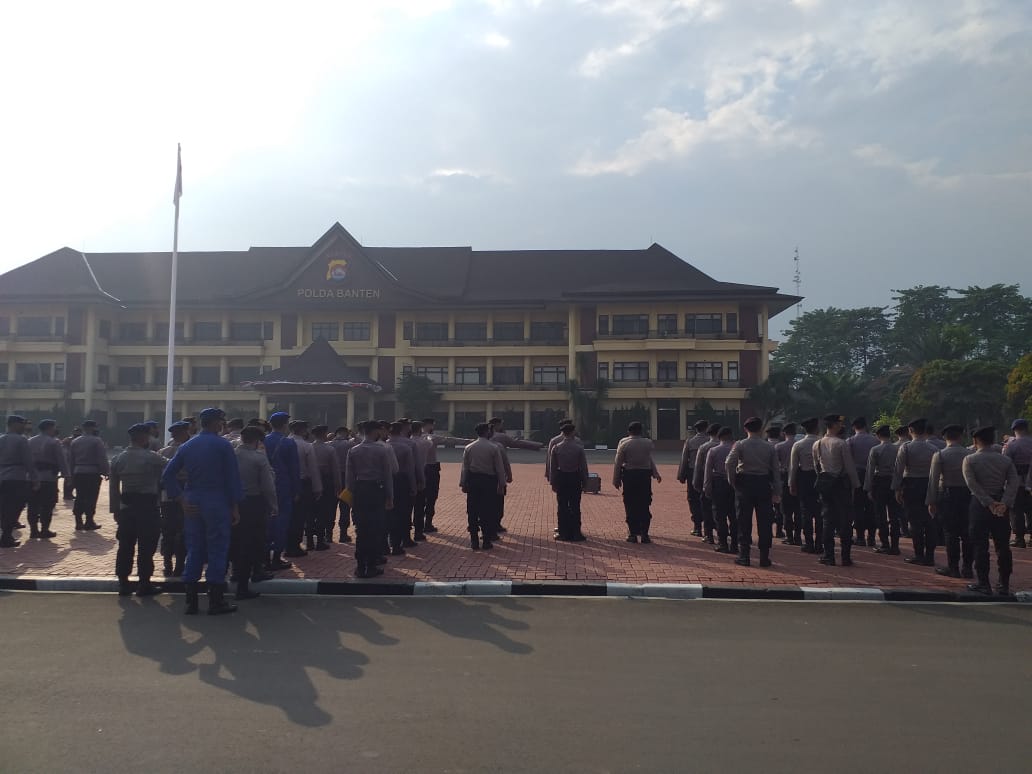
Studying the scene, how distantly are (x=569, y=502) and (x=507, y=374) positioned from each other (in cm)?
3822

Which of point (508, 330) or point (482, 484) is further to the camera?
point (508, 330)

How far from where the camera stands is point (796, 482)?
9789mm

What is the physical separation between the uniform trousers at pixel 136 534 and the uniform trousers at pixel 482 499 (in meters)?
3.83

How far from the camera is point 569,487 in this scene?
11000mm

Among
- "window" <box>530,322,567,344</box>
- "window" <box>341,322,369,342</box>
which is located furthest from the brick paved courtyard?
"window" <box>341,322,369,342</box>

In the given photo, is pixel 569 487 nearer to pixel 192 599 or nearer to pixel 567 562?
pixel 567 562

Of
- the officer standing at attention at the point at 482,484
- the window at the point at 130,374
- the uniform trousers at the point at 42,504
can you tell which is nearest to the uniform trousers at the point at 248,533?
the officer standing at attention at the point at 482,484

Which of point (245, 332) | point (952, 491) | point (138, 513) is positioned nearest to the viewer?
point (138, 513)

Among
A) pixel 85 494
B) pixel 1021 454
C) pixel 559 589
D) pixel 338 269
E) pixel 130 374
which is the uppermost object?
pixel 338 269

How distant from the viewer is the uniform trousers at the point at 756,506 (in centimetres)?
890

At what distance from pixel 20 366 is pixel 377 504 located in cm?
4972

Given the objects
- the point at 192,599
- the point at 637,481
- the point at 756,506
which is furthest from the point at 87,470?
the point at 756,506

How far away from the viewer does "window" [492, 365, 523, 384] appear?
49.0 meters

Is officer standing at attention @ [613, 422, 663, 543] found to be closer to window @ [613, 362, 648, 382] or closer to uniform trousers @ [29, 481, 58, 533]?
uniform trousers @ [29, 481, 58, 533]
